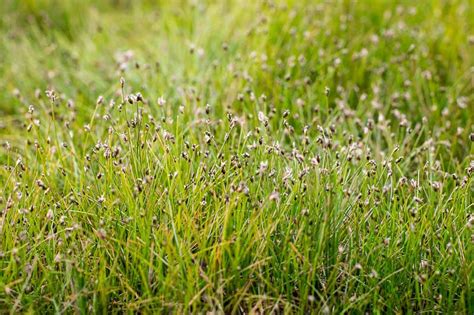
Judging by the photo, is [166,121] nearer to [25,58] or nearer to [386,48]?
[386,48]

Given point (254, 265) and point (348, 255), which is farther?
point (348, 255)

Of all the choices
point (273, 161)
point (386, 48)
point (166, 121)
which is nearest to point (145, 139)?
point (166, 121)

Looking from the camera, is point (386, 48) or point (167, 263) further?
point (386, 48)

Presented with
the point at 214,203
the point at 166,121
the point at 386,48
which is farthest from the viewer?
the point at 386,48

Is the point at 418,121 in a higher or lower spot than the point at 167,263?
lower

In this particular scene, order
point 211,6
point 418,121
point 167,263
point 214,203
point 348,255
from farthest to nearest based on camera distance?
1. point 211,6
2. point 418,121
3. point 214,203
4. point 348,255
5. point 167,263

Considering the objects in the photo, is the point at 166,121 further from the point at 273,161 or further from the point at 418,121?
the point at 418,121

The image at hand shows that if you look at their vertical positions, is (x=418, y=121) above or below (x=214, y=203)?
below

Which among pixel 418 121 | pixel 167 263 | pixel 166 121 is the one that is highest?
pixel 166 121

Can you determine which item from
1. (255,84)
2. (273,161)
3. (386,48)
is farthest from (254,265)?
(386,48)
